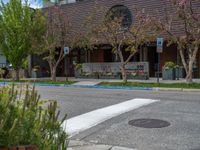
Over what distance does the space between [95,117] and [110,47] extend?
2033 cm

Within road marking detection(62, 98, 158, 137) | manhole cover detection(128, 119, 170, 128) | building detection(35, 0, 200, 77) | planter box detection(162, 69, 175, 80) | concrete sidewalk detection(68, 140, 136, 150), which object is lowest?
concrete sidewalk detection(68, 140, 136, 150)

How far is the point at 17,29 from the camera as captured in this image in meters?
25.1

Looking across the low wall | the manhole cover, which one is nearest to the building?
the low wall

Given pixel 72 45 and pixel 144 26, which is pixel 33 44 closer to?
pixel 72 45

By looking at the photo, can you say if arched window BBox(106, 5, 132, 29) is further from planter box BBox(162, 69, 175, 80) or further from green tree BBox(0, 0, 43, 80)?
green tree BBox(0, 0, 43, 80)

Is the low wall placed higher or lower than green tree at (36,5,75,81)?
lower

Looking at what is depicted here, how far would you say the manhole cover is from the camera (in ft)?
25.6

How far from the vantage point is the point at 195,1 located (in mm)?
21734

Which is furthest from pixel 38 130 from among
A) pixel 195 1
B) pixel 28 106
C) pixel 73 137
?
pixel 195 1

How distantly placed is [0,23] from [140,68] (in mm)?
12237

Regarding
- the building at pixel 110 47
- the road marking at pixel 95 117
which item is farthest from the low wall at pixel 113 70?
the road marking at pixel 95 117

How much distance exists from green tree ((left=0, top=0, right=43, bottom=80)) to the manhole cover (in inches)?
717

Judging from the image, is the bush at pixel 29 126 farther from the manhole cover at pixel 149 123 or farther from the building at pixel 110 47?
the building at pixel 110 47

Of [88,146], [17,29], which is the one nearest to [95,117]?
[88,146]
